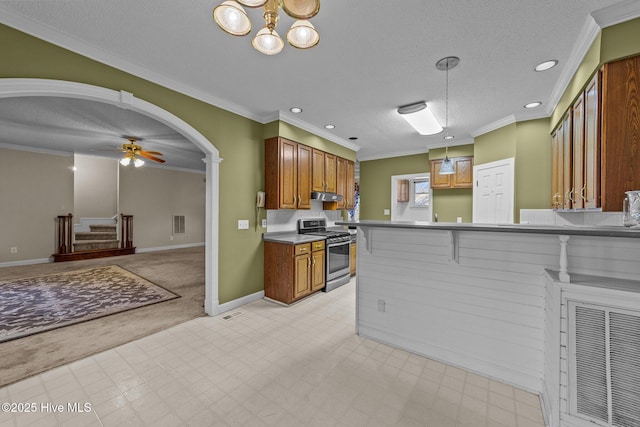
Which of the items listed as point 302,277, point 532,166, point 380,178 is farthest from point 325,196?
point 532,166

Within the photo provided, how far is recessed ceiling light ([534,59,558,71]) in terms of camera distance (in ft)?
7.93

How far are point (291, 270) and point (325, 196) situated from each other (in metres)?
1.61

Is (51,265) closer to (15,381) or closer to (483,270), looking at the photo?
(15,381)

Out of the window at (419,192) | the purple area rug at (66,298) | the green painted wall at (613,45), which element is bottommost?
the purple area rug at (66,298)

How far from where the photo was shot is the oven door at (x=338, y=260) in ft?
13.9

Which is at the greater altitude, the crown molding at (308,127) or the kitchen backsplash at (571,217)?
the crown molding at (308,127)

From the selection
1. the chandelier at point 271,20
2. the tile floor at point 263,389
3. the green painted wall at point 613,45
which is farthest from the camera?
the green painted wall at point 613,45

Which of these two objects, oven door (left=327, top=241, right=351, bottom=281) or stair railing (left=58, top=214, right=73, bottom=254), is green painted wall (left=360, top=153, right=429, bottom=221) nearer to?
oven door (left=327, top=241, right=351, bottom=281)

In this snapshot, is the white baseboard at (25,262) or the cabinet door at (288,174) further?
the white baseboard at (25,262)

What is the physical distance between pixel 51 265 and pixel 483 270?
8.80m

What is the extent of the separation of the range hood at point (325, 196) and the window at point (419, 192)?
8.29 ft

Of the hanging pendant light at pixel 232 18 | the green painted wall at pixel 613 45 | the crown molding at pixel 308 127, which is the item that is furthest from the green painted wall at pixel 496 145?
the hanging pendant light at pixel 232 18

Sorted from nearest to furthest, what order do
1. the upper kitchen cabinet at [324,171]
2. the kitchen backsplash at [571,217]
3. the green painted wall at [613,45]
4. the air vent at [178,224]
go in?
the green painted wall at [613,45], the kitchen backsplash at [571,217], the upper kitchen cabinet at [324,171], the air vent at [178,224]

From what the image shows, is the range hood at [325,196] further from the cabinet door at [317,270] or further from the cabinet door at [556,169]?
the cabinet door at [556,169]
